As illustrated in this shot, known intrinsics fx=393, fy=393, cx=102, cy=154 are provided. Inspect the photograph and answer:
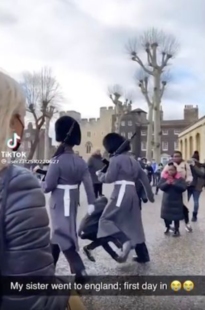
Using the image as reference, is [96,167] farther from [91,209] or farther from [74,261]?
[74,261]

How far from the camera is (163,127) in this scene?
1.52 m

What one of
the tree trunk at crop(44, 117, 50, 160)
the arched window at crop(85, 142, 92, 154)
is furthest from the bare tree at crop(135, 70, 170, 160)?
the tree trunk at crop(44, 117, 50, 160)

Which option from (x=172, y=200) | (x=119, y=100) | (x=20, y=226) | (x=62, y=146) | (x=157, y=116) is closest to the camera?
(x=20, y=226)

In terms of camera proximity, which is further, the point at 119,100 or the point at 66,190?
the point at 66,190

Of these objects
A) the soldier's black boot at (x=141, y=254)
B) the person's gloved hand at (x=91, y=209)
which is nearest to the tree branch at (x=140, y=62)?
the person's gloved hand at (x=91, y=209)

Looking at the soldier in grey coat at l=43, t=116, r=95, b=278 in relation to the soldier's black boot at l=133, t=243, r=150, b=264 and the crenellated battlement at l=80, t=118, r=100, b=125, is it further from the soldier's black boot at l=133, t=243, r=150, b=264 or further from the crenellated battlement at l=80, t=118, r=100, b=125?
the soldier's black boot at l=133, t=243, r=150, b=264

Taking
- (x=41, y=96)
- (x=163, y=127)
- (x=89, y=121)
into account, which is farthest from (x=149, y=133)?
(x=41, y=96)

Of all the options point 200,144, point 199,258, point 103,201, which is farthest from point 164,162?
point 199,258

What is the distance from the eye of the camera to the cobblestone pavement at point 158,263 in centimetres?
135

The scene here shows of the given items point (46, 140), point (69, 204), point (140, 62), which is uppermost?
point (140, 62)

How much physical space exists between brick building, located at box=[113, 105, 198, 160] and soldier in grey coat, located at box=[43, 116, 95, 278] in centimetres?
20

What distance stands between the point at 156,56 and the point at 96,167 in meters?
0.68

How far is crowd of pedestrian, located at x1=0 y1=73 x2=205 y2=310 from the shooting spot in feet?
1.34

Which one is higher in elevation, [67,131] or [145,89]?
[145,89]
